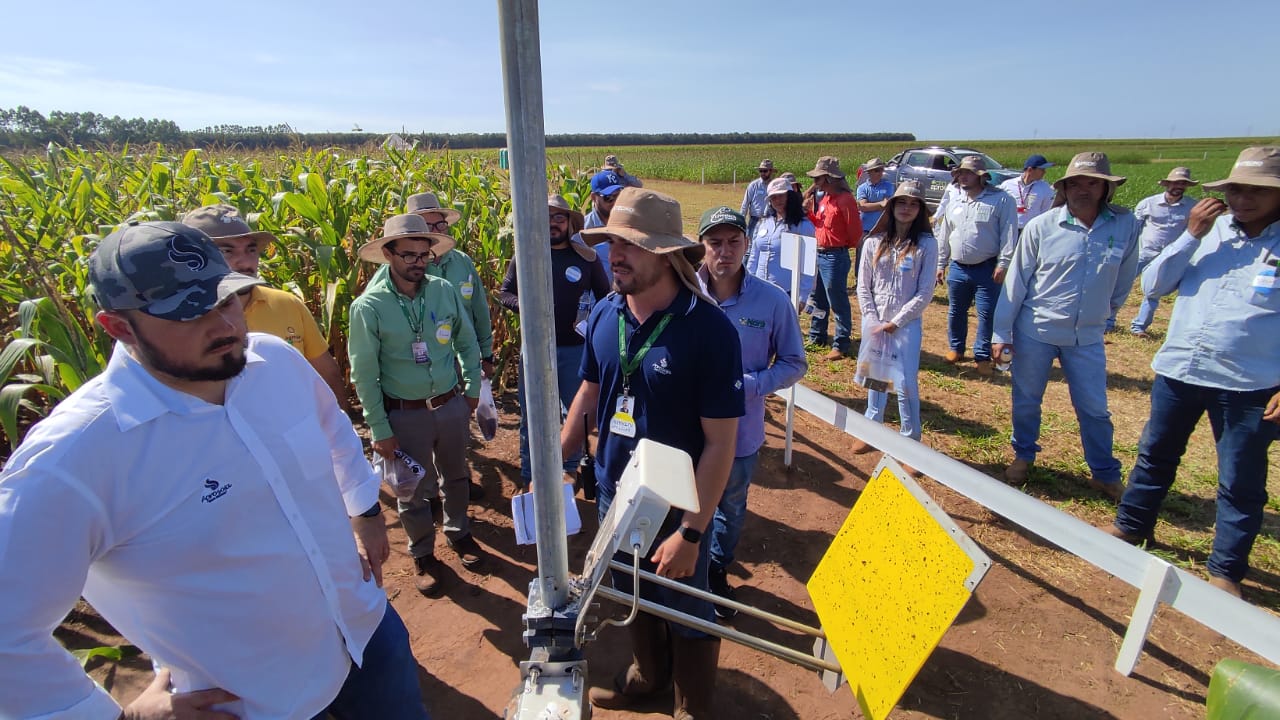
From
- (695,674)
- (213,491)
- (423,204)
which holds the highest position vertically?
(423,204)

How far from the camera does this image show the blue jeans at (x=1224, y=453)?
3.08m

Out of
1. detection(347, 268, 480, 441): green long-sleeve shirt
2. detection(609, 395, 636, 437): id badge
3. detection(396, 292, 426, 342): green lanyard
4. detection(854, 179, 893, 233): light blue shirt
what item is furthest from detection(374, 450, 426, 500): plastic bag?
detection(854, 179, 893, 233): light blue shirt

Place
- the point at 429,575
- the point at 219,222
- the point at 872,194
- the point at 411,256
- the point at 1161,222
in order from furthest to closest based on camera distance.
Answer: the point at 872,194 < the point at 1161,222 < the point at 429,575 < the point at 411,256 < the point at 219,222

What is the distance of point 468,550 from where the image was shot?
3750 millimetres

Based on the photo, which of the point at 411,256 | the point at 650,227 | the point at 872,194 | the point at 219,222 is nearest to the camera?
the point at 650,227

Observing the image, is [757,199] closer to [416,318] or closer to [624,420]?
[416,318]

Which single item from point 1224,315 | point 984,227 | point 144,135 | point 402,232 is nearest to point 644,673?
point 402,232

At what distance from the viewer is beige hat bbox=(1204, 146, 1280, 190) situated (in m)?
2.84

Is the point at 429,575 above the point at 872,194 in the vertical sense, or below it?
below

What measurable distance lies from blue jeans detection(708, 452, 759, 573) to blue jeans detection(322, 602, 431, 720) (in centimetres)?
147

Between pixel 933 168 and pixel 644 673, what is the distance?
18.7 m

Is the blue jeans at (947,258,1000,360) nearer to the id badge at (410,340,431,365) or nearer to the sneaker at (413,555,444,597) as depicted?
the id badge at (410,340,431,365)

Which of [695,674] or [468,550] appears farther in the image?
[468,550]

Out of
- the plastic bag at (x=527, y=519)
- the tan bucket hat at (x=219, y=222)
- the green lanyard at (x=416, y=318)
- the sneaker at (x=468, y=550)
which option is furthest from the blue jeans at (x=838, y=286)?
the plastic bag at (x=527, y=519)
